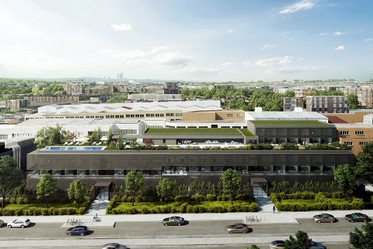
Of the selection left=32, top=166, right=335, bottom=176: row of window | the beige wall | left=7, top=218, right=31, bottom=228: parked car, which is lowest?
left=7, top=218, right=31, bottom=228: parked car

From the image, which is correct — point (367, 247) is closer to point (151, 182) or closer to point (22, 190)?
point (151, 182)

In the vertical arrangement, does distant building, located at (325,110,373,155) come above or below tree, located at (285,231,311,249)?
above

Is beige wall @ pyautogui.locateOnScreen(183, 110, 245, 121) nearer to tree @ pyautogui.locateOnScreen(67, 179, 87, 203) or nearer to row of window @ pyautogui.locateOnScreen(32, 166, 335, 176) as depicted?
row of window @ pyautogui.locateOnScreen(32, 166, 335, 176)

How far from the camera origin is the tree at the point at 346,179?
46484 millimetres

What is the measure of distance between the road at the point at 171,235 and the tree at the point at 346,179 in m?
7.06

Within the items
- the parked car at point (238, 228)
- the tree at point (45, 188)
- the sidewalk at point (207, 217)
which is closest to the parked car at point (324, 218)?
the sidewalk at point (207, 217)

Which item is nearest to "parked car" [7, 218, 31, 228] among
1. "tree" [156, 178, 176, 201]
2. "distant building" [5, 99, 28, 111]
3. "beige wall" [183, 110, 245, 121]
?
"tree" [156, 178, 176, 201]

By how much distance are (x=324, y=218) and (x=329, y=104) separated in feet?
249

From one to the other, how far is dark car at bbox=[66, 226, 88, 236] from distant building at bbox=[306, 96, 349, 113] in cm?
8787

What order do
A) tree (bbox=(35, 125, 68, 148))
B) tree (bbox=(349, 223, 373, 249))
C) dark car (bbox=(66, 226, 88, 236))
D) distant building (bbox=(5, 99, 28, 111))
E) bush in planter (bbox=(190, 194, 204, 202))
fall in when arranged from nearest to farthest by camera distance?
tree (bbox=(349, 223, 373, 249))
dark car (bbox=(66, 226, 88, 236))
bush in planter (bbox=(190, 194, 204, 202))
tree (bbox=(35, 125, 68, 148))
distant building (bbox=(5, 99, 28, 111))

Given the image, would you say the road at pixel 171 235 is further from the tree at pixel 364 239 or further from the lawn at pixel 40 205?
the tree at pixel 364 239

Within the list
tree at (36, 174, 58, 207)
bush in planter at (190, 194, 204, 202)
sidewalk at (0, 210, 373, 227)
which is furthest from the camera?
bush in planter at (190, 194, 204, 202)

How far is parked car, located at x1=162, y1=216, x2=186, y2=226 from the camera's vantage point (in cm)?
4041

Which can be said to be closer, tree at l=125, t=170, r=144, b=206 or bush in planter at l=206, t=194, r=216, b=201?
tree at l=125, t=170, r=144, b=206
